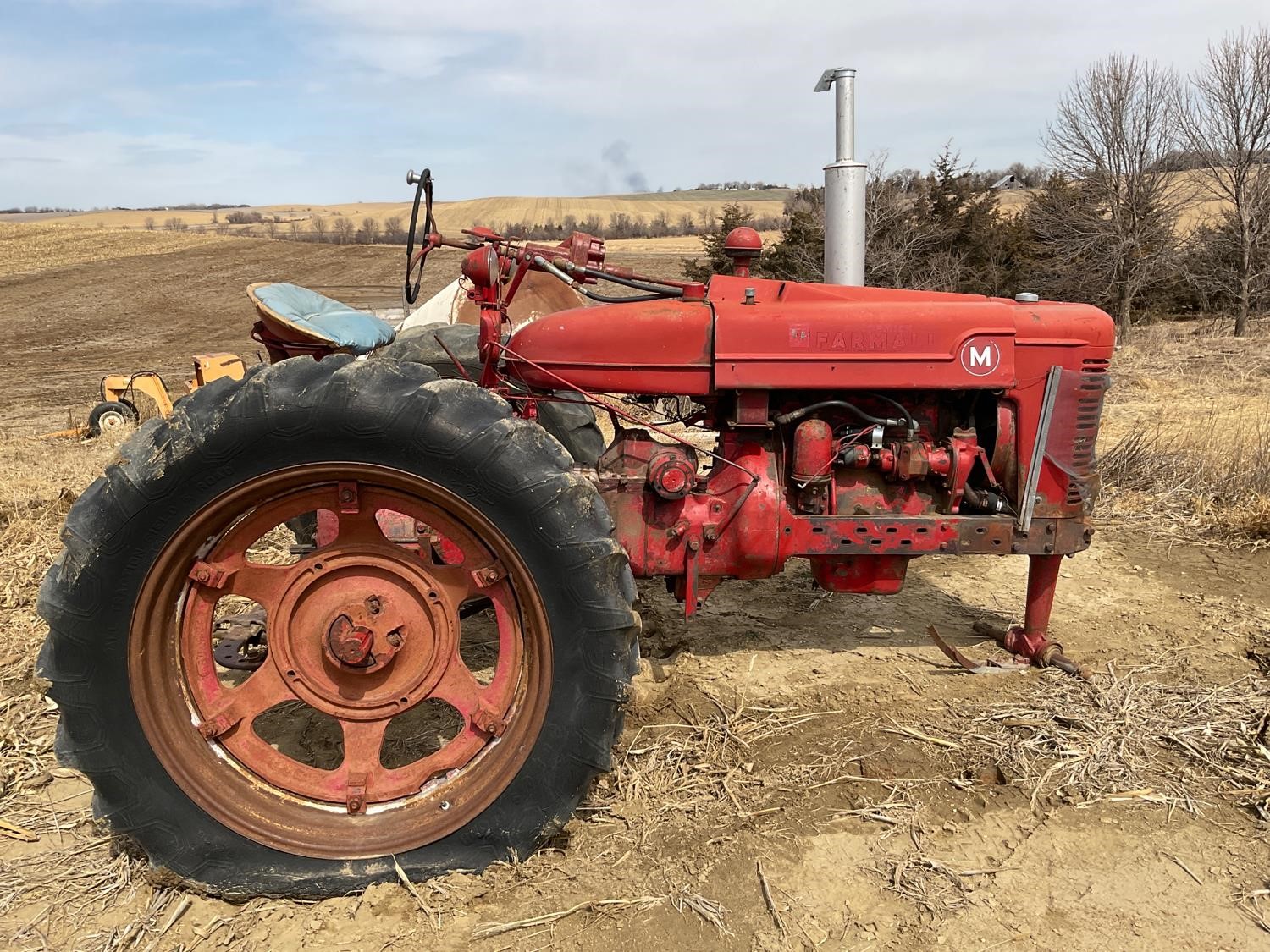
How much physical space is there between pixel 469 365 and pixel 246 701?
1.73m

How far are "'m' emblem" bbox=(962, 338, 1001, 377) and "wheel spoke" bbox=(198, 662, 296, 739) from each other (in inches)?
83.8

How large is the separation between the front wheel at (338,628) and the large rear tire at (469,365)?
1358 millimetres

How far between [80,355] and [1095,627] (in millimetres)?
14842

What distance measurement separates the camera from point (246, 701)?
7.03ft

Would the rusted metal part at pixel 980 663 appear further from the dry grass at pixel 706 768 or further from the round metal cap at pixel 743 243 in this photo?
the round metal cap at pixel 743 243

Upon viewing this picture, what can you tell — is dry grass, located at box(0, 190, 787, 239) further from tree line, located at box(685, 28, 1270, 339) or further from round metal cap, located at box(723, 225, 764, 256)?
round metal cap, located at box(723, 225, 764, 256)

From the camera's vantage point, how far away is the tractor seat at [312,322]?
2.83 metres

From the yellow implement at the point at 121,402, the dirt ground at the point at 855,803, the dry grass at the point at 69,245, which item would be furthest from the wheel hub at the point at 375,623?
the dry grass at the point at 69,245

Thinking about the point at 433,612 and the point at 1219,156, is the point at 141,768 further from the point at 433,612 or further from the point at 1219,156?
the point at 1219,156

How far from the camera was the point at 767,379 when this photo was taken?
2561mm

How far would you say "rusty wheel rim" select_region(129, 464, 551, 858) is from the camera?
6.61ft

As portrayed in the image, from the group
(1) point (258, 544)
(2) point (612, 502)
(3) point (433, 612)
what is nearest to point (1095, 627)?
(2) point (612, 502)

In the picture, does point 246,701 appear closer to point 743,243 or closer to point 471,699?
point 471,699

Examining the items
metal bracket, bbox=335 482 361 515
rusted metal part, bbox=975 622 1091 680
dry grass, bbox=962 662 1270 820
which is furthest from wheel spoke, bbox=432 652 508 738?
rusted metal part, bbox=975 622 1091 680
